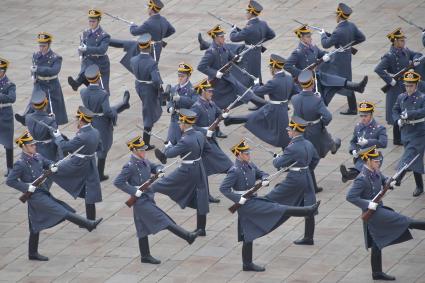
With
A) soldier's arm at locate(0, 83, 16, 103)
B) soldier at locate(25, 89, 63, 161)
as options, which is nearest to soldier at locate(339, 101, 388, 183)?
soldier at locate(25, 89, 63, 161)

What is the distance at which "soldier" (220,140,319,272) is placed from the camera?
69.6ft

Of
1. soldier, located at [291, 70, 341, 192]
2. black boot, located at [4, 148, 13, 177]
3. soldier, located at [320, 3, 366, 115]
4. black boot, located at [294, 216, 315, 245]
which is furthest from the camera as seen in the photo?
soldier, located at [320, 3, 366, 115]

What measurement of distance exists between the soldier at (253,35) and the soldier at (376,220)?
7527 mm

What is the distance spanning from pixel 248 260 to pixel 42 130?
4.33m

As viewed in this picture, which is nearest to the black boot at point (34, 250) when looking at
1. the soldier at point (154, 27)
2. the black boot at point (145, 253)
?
the black boot at point (145, 253)

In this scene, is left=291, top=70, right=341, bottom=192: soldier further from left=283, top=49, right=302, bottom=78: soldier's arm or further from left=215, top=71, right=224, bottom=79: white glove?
left=215, top=71, right=224, bottom=79: white glove

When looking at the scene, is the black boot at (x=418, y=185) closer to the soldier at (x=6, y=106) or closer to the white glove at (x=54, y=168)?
the white glove at (x=54, y=168)

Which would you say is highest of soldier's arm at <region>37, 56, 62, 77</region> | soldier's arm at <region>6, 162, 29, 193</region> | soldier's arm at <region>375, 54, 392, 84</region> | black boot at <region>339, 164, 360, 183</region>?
black boot at <region>339, 164, 360, 183</region>

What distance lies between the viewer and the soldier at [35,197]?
21.7m

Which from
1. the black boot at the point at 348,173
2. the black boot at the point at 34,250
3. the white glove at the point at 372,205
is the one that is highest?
the white glove at the point at 372,205

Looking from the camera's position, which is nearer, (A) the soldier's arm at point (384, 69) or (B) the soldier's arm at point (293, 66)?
(A) the soldier's arm at point (384, 69)

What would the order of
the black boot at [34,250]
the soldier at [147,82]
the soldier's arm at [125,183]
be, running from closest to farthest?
the soldier's arm at [125,183], the black boot at [34,250], the soldier at [147,82]

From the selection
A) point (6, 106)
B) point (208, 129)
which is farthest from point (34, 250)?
point (6, 106)

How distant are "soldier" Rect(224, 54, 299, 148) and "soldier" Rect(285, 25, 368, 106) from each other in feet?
4.39
